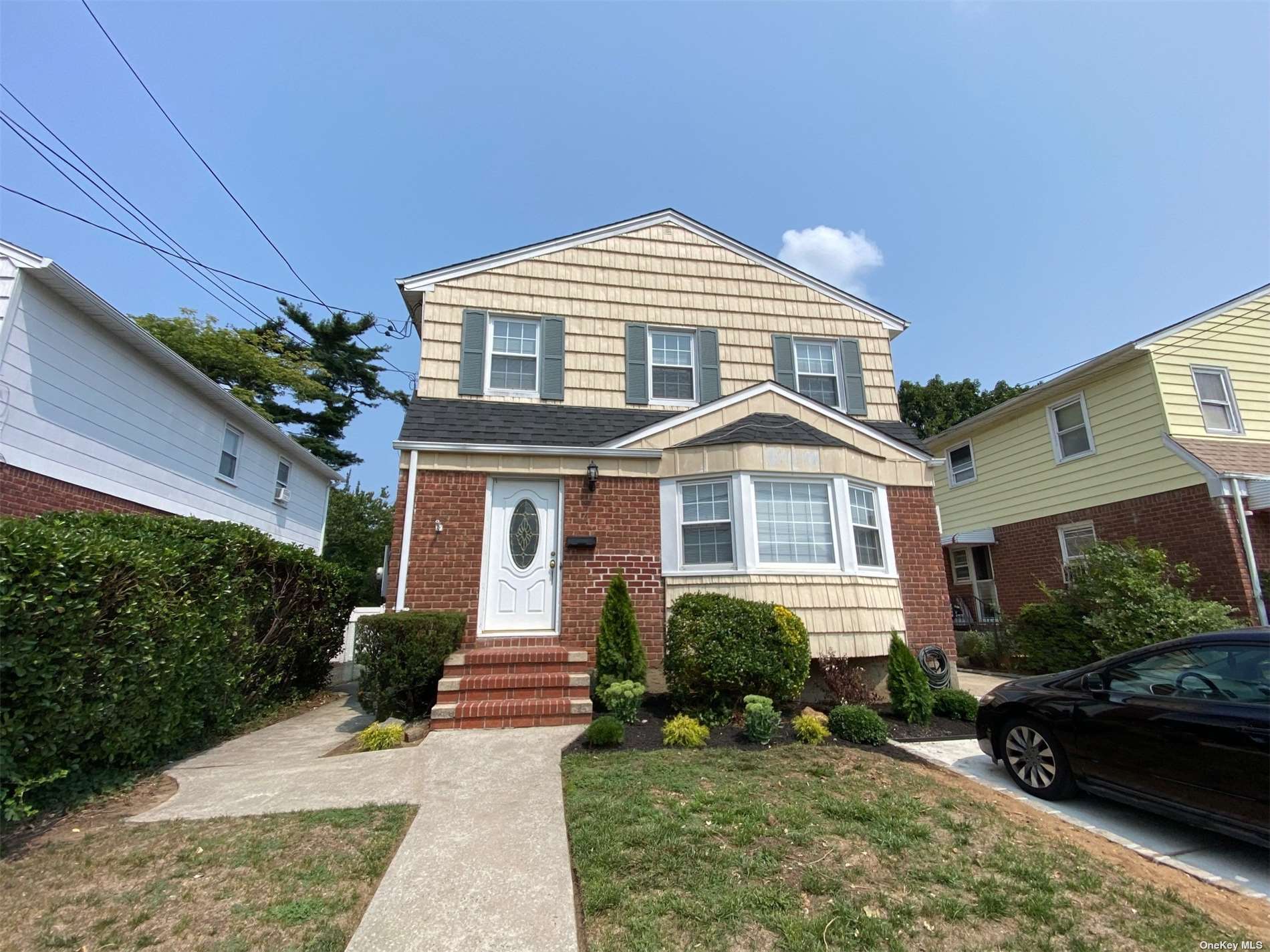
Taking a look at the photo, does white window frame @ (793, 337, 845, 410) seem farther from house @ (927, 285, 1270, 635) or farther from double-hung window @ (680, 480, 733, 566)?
house @ (927, 285, 1270, 635)

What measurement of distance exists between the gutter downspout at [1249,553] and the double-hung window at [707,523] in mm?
8503

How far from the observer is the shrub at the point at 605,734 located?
198 inches

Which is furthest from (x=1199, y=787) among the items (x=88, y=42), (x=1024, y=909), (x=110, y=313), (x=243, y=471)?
(x=243, y=471)

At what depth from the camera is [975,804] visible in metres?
3.86

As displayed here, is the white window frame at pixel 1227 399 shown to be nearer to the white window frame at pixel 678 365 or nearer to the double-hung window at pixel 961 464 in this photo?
the double-hung window at pixel 961 464

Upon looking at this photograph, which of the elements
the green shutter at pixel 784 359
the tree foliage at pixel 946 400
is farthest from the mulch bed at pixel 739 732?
the tree foliage at pixel 946 400

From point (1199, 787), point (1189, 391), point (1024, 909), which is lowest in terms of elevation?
point (1024, 909)

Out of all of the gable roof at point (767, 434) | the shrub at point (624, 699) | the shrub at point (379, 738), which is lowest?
the shrub at point (379, 738)

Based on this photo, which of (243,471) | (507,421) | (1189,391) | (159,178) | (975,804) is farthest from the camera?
(243,471)

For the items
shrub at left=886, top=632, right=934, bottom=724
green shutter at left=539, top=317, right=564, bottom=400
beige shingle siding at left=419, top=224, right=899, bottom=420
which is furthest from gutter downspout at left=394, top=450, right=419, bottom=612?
shrub at left=886, top=632, right=934, bottom=724

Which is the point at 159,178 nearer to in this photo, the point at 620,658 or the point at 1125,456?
the point at 620,658

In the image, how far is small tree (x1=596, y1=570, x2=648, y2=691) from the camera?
239 inches

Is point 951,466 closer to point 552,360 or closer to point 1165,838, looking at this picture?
point 552,360

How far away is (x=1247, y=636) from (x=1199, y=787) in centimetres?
103
